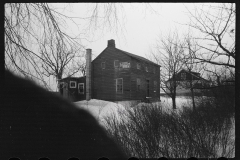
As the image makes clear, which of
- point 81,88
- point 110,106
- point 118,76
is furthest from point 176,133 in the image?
point 81,88

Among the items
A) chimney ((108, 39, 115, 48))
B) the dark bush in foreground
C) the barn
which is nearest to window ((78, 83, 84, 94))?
the barn

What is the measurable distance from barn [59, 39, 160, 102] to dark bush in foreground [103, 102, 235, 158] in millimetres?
328

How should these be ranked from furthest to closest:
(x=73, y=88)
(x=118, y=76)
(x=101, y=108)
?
(x=118, y=76), (x=101, y=108), (x=73, y=88)

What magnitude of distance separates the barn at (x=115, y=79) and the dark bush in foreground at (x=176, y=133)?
33 centimetres

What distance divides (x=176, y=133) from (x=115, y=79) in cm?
106

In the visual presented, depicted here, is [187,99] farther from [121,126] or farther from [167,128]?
[121,126]

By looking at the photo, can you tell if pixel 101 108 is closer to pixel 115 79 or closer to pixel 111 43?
pixel 115 79

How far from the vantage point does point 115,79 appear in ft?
7.12

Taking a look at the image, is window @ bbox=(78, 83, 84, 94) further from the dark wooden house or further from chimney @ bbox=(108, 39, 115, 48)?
chimney @ bbox=(108, 39, 115, 48)

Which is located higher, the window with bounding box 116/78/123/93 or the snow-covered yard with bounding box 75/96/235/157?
the window with bounding box 116/78/123/93

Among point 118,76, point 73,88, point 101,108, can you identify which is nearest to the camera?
point 73,88

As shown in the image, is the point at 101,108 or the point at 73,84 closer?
the point at 73,84

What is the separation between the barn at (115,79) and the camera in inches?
70.7

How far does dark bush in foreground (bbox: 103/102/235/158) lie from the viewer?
66.1 inches
